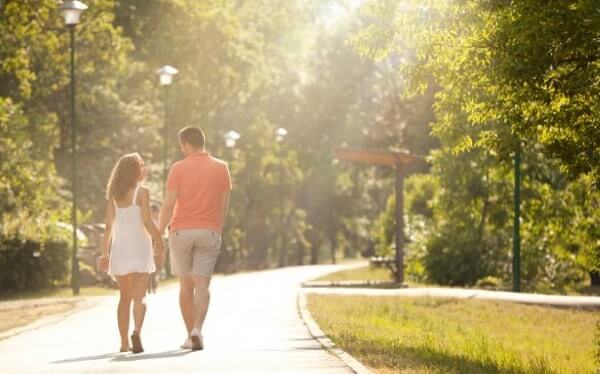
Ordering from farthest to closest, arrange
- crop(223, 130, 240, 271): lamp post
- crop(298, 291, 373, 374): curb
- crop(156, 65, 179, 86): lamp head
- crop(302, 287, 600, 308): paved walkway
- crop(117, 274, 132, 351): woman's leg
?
crop(223, 130, 240, 271): lamp post
crop(156, 65, 179, 86): lamp head
crop(302, 287, 600, 308): paved walkway
crop(117, 274, 132, 351): woman's leg
crop(298, 291, 373, 374): curb

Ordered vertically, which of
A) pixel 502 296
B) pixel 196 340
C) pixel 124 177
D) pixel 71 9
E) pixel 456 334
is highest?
pixel 71 9

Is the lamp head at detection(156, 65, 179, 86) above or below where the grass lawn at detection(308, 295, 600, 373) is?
above

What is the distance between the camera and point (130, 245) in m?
12.5

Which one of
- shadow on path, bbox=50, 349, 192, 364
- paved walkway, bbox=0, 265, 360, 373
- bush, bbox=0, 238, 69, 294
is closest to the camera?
paved walkway, bbox=0, 265, 360, 373

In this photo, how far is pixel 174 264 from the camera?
12570 mm

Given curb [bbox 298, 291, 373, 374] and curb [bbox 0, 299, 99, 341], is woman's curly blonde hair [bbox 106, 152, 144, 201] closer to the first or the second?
curb [bbox 298, 291, 373, 374]

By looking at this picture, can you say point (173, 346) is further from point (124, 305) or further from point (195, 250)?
point (195, 250)

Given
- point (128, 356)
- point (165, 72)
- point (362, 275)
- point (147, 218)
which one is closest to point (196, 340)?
point (128, 356)

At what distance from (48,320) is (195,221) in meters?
6.33

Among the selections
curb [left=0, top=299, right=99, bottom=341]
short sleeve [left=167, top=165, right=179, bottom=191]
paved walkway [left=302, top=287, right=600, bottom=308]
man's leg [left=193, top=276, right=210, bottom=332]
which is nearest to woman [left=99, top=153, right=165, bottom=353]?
short sleeve [left=167, top=165, right=179, bottom=191]

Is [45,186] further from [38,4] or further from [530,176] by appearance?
[530,176]

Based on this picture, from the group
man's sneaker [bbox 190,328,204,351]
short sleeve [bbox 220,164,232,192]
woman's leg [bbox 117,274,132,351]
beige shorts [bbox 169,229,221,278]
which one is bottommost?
man's sneaker [bbox 190,328,204,351]

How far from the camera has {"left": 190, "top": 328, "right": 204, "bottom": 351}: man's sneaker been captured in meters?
12.5

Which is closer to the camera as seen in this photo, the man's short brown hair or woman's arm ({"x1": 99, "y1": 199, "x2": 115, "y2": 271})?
woman's arm ({"x1": 99, "y1": 199, "x2": 115, "y2": 271})
